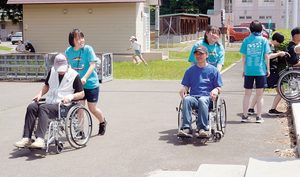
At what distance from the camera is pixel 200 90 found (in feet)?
20.8

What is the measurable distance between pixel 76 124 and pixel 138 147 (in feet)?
3.25

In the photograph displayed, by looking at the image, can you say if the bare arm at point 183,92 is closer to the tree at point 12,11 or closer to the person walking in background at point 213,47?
the person walking in background at point 213,47

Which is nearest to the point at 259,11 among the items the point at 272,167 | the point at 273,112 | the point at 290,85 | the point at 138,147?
the point at 290,85

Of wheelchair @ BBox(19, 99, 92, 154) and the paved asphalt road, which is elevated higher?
wheelchair @ BBox(19, 99, 92, 154)

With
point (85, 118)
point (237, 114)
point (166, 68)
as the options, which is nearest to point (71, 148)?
point (85, 118)

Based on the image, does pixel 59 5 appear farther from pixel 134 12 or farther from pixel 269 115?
pixel 269 115

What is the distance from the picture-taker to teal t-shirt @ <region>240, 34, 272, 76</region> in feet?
24.4

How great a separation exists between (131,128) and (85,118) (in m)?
1.36

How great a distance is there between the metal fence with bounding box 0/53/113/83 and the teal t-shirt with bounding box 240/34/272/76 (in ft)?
25.4

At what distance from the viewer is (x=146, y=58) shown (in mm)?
22516

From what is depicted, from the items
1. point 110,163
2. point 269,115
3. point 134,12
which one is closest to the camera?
point 110,163

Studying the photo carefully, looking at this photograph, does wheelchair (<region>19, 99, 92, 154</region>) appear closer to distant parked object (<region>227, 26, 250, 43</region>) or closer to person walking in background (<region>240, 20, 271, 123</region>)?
person walking in background (<region>240, 20, 271, 123</region>)

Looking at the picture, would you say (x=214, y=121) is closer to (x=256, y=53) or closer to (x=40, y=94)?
(x=256, y=53)

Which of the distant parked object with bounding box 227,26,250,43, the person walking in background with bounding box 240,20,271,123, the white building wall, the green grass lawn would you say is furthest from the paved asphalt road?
the white building wall
